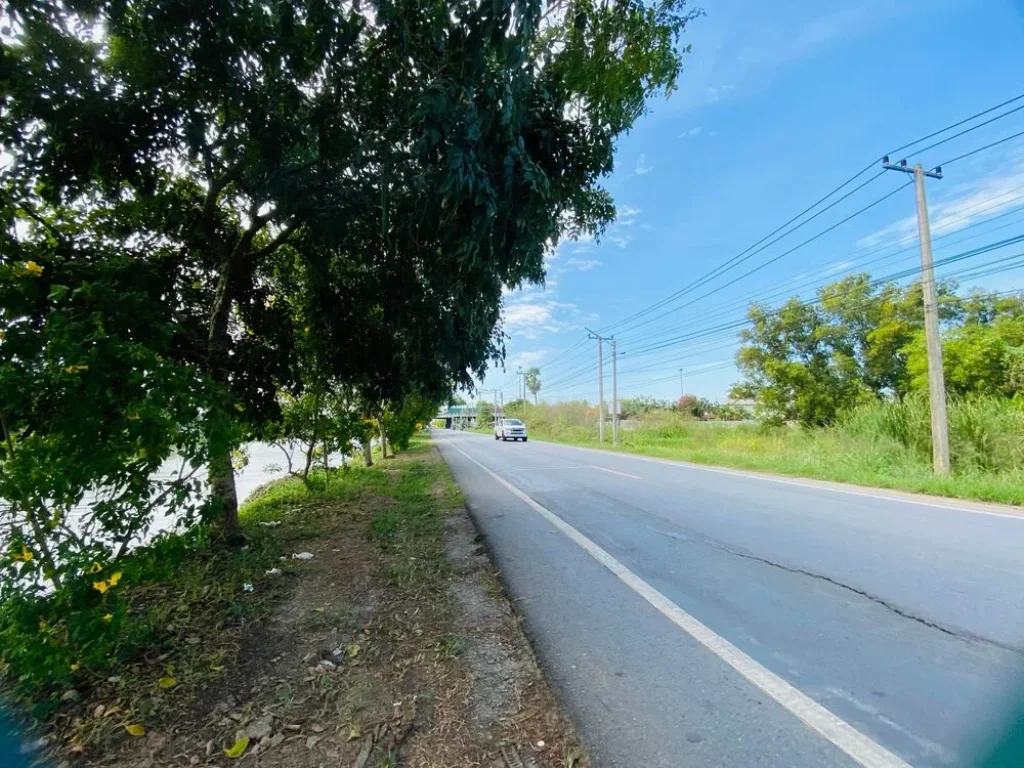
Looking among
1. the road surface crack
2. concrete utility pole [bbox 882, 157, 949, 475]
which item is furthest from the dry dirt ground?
concrete utility pole [bbox 882, 157, 949, 475]

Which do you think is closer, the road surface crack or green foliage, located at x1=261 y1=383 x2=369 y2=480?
the road surface crack

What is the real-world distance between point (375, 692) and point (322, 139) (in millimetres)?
4151

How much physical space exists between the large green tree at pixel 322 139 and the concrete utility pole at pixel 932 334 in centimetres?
965

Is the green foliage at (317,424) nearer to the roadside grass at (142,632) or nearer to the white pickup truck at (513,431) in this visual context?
the roadside grass at (142,632)

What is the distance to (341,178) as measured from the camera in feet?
14.5

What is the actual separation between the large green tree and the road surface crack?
360 centimetres

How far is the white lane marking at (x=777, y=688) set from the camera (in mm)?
2092

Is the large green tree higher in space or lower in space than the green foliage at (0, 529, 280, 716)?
higher

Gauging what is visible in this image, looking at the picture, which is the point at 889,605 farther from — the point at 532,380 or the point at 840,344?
the point at 532,380

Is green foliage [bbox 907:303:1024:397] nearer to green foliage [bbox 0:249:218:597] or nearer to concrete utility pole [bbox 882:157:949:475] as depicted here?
concrete utility pole [bbox 882:157:949:475]

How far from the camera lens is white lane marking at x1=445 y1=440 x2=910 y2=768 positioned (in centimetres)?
209

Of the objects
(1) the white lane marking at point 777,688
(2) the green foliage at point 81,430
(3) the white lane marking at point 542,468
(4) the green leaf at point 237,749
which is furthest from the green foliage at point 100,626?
(3) the white lane marking at point 542,468

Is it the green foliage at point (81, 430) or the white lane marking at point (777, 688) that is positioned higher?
the green foliage at point (81, 430)

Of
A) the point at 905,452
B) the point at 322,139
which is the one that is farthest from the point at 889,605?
the point at 905,452
